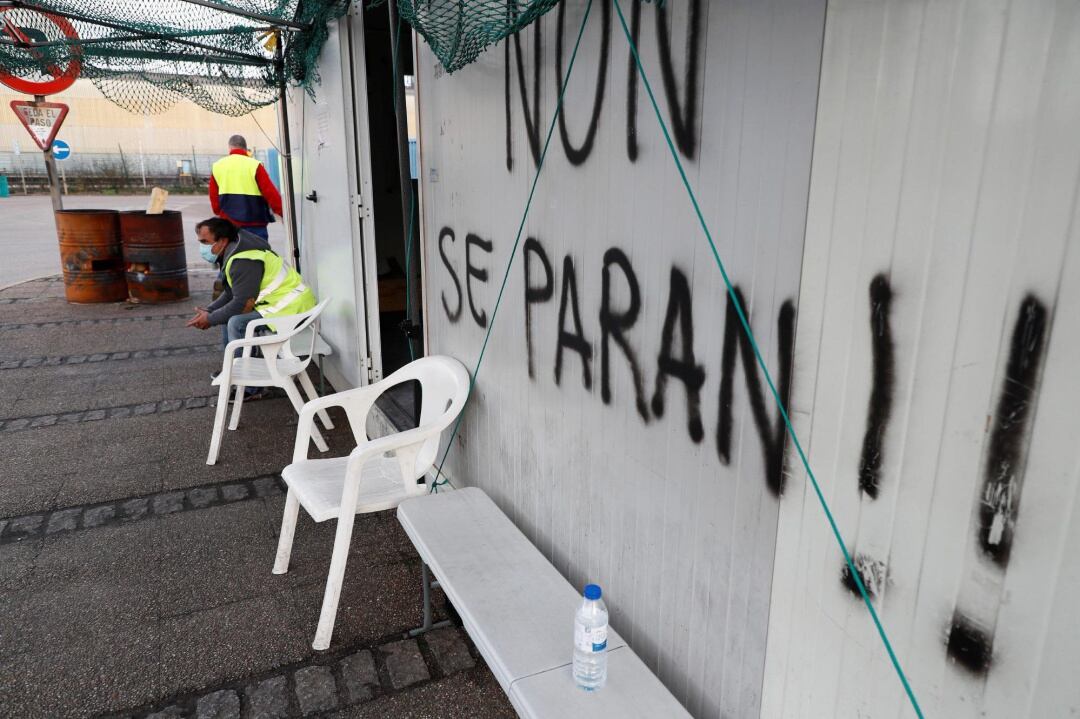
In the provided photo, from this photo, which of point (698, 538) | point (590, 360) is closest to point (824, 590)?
point (698, 538)

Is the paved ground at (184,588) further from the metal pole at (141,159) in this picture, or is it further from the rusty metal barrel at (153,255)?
the metal pole at (141,159)

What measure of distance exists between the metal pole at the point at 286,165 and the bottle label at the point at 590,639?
5620 millimetres

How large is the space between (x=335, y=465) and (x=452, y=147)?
1.50m

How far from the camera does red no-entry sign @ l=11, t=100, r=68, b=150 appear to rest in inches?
315

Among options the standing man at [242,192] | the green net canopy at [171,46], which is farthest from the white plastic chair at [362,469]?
the standing man at [242,192]

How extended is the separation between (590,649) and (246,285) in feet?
12.8

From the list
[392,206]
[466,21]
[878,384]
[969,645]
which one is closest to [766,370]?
[878,384]

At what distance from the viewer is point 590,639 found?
1892 millimetres

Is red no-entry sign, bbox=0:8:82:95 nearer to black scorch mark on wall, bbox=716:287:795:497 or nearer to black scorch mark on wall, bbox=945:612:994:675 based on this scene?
black scorch mark on wall, bbox=716:287:795:497

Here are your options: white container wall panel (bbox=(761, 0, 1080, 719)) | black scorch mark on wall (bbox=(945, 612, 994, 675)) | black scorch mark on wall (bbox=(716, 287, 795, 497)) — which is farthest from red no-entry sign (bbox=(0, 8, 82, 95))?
black scorch mark on wall (bbox=(945, 612, 994, 675))

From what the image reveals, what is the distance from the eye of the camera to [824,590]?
1495 mm

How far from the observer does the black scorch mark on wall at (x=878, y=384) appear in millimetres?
1297

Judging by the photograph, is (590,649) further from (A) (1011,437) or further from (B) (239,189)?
(B) (239,189)

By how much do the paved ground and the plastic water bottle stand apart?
2.25 feet
